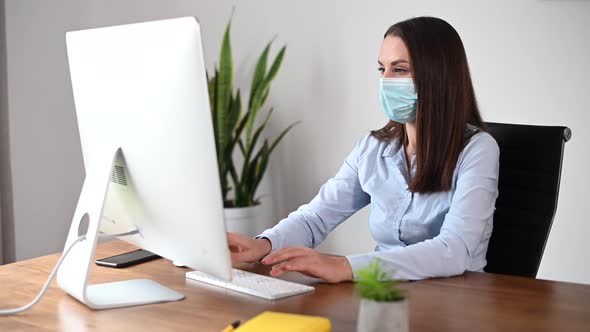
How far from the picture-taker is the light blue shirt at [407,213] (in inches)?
62.0

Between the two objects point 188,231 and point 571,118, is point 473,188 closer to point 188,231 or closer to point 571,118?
point 188,231

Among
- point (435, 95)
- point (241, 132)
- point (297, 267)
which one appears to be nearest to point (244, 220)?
point (241, 132)

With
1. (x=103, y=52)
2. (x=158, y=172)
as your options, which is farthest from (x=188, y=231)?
(x=103, y=52)

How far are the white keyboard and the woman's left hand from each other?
0.03 meters

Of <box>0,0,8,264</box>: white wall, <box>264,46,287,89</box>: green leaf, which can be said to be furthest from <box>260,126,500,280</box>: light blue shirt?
<box>0,0,8,264</box>: white wall

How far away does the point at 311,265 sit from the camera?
1485 mm

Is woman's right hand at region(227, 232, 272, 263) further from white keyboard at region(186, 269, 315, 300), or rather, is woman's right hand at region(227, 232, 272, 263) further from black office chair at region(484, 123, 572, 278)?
black office chair at region(484, 123, 572, 278)

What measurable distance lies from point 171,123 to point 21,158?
9.51 feet

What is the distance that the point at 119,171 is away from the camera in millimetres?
1448

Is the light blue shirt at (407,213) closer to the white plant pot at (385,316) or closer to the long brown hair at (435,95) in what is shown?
the long brown hair at (435,95)

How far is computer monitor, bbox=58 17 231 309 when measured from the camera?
1175 millimetres

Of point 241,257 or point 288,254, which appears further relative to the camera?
point 241,257

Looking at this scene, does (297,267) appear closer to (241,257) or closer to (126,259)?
(241,257)

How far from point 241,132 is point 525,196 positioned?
1.79 m
